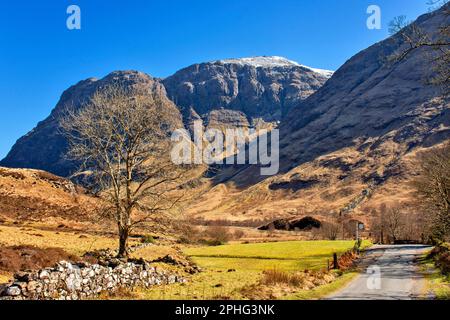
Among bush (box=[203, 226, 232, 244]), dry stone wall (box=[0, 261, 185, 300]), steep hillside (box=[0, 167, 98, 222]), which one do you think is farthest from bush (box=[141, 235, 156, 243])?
dry stone wall (box=[0, 261, 185, 300])

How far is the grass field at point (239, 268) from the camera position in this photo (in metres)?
23.0

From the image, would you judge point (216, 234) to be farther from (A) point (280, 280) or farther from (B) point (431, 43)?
(B) point (431, 43)

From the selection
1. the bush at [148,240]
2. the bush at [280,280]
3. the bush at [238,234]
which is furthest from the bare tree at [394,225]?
the bush at [280,280]

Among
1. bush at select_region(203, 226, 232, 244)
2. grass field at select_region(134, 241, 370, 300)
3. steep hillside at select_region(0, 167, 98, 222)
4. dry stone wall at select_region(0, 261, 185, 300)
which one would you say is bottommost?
bush at select_region(203, 226, 232, 244)

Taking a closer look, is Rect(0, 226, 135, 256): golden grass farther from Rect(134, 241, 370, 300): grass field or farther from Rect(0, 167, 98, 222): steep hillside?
Rect(0, 167, 98, 222): steep hillside

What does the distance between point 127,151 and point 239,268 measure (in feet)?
63.8

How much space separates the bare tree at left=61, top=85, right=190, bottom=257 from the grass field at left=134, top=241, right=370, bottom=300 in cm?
689

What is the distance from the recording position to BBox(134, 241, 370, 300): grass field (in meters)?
23.0

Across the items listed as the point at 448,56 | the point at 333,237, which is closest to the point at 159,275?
the point at 448,56

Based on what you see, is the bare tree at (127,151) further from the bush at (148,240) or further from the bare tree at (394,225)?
the bare tree at (394,225)

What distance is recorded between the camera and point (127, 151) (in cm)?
3216

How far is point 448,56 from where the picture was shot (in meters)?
16.3
